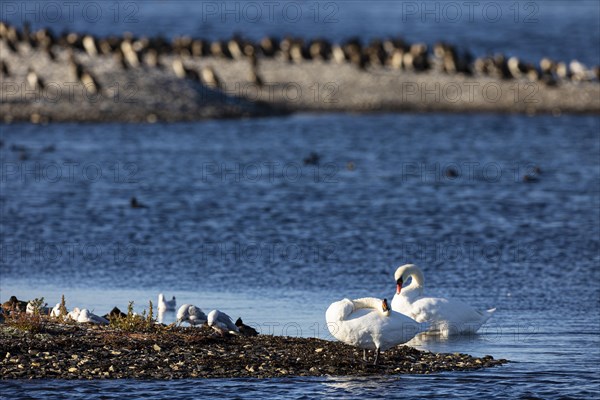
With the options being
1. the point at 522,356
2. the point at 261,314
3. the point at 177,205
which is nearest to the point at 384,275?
the point at 261,314

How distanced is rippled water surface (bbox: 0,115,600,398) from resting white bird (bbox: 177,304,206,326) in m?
0.98

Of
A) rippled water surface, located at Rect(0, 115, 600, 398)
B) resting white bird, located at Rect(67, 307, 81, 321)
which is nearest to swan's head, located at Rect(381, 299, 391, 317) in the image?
rippled water surface, located at Rect(0, 115, 600, 398)

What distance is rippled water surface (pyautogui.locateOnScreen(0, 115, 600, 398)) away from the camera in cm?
1530

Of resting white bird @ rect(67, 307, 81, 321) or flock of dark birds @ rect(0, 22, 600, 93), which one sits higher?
Result: flock of dark birds @ rect(0, 22, 600, 93)

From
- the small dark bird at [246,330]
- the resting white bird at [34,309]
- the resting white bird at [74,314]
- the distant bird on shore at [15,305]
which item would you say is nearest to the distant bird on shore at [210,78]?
the distant bird on shore at [15,305]

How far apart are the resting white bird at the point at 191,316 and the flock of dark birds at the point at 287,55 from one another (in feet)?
97.3

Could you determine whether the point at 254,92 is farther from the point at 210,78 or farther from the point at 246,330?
the point at 246,330

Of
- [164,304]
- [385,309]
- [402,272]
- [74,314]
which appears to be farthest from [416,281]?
[74,314]

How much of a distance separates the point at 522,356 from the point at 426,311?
1.62 m

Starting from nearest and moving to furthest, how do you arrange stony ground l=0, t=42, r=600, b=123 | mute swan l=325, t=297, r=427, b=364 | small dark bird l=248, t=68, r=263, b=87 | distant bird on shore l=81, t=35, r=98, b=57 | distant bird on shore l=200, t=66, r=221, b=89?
mute swan l=325, t=297, r=427, b=364, stony ground l=0, t=42, r=600, b=123, distant bird on shore l=200, t=66, r=221, b=89, small dark bird l=248, t=68, r=263, b=87, distant bird on shore l=81, t=35, r=98, b=57

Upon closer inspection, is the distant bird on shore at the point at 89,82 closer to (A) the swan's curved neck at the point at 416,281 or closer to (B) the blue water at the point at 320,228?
(B) the blue water at the point at 320,228

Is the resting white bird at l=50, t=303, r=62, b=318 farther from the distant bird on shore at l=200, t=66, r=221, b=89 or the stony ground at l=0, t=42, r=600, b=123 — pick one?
the distant bird on shore at l=200, t=66, r=221, b=89

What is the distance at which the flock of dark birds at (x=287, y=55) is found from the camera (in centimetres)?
4803

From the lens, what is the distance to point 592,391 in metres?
13.3
